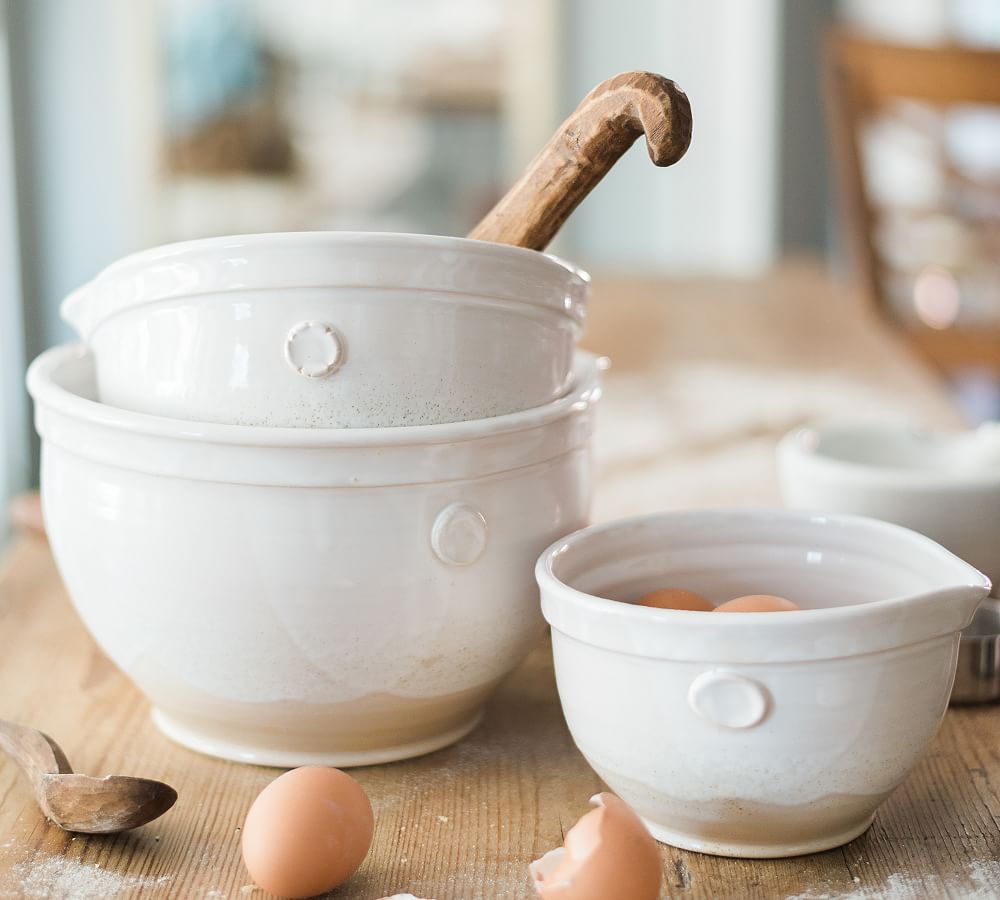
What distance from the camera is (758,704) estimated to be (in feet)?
1.37

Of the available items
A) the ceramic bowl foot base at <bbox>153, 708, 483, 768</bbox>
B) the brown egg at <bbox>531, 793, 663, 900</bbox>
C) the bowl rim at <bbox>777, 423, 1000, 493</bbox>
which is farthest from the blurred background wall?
the brown egg at <bbox>531, 793, 663, 900</bbox>

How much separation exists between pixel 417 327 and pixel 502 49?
9.24 feet

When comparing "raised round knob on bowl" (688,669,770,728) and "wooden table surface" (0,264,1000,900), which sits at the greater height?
"raised round knob on bowl" (688,669,770,728)

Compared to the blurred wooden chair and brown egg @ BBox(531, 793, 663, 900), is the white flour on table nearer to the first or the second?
brown egg @ BBox(531, 793, 663, 900)

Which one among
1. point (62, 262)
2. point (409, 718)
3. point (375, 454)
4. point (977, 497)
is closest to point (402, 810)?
point (409, 718)

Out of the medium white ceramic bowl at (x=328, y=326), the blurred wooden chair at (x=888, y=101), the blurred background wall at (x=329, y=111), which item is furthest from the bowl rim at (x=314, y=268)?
the blurred background wall at (x=329, y=111)

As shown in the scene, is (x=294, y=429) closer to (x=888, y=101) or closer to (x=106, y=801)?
(x=106, y=801)

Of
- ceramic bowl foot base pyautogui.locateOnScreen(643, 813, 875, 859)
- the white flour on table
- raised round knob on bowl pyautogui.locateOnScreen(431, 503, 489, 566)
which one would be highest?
raised round knob on bowl pyautogui.locateOnScreen(431, 503, 489, 566)

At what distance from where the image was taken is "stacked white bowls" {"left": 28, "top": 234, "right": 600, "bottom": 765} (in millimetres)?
470

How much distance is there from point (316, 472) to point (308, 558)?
0.03 metres

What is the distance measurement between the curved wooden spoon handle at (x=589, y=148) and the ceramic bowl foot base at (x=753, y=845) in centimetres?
26

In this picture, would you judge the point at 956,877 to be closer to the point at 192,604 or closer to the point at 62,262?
the point at 192,604

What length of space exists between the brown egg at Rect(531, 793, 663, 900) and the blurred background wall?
2.62 meters

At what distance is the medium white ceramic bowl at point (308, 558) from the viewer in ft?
1.54
